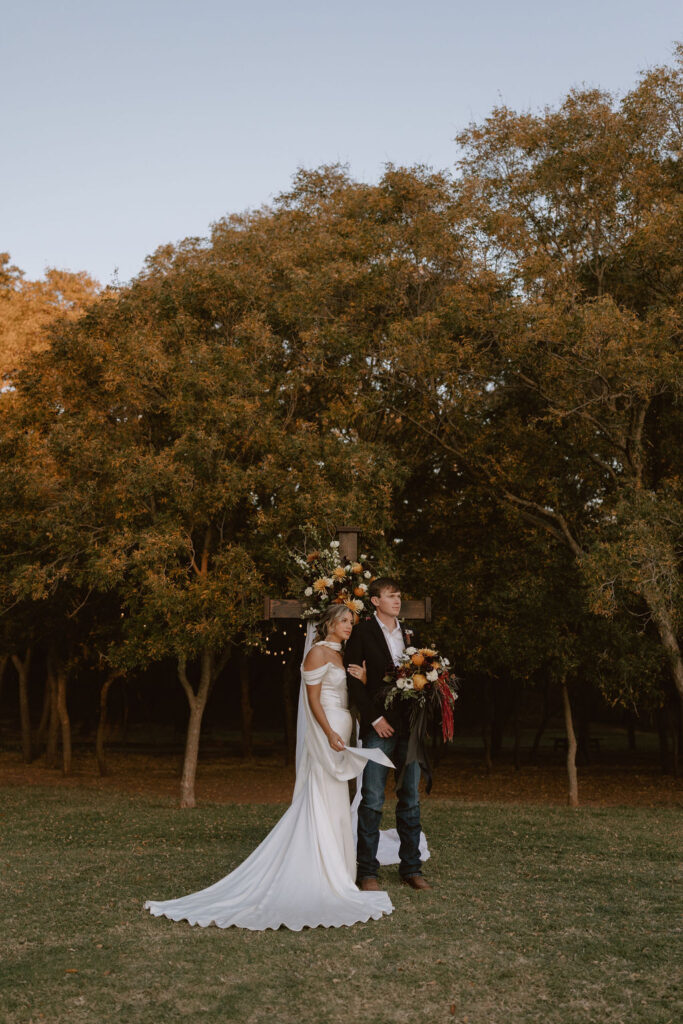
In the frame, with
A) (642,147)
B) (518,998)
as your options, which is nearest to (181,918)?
(518,998)

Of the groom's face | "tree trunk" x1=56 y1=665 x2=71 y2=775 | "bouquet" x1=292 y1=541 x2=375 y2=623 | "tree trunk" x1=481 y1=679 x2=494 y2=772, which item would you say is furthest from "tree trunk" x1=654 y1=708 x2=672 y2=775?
the groom's face

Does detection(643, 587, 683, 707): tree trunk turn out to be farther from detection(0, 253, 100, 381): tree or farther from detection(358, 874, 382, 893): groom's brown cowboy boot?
detection(0, 253, 100, 381): tree

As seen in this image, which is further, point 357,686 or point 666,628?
point 666,628

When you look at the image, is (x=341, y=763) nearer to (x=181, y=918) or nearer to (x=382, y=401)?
(x=181, y=918)

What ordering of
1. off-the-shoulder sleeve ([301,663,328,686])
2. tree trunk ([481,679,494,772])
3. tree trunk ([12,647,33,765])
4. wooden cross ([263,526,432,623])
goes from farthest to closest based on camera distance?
tree trunk ([481,679,494,772])
tree trunk ([12,647,33,765])
wooden cross ([263,526,432,623])
off-the-shoulder sleeve ([301,663,328,686])

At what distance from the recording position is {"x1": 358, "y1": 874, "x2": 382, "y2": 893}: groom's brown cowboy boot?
735 cm

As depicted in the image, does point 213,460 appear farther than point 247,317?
No

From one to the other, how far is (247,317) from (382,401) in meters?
2.67

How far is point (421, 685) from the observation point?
23.5ft

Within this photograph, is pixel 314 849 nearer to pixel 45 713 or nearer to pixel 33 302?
pixel 33 302

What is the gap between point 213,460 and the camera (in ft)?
45.6

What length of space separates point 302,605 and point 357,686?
1898 mm

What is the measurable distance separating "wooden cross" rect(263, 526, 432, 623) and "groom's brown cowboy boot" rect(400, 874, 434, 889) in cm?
273

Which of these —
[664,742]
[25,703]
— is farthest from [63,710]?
[664,742]
